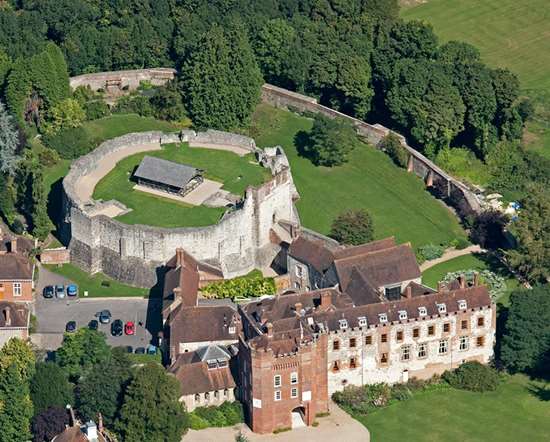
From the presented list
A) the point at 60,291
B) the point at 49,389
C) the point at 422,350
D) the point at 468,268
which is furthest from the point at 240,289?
the point at 49,389

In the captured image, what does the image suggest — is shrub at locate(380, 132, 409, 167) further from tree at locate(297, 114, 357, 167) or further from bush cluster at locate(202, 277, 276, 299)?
bush cluster at locate(202, 277, 276, 299)

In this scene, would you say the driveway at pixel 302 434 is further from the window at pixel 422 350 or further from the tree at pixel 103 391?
the window at pixel 422 350

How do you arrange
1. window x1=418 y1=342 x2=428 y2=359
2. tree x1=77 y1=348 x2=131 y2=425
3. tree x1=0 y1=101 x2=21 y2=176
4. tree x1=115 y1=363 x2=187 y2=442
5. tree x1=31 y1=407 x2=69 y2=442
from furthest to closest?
tree x1=0 y1=101 x2=21 y2=176
window x1=418 y1=342 x2=428 y2=359
tree x1=77 y1=348 x2=131 y2=425
tree x1=31 y1=407 x2=69 y2=442
tree x1=115 y1=363 x2=187 y2=442

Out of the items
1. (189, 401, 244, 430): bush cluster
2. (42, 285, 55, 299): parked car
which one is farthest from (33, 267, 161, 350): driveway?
(189, 401, 244, 430): bush cluster

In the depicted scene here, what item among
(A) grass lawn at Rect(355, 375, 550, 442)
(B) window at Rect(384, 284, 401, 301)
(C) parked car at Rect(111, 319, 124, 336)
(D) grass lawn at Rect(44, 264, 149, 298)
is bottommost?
(D) grass lawn at Rect(44, 264, 149, 298)

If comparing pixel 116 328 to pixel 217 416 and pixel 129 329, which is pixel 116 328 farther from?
pixel 217 416
